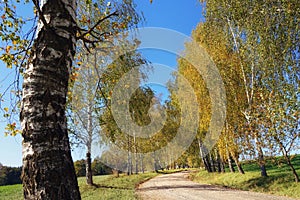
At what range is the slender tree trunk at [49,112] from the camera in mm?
1873

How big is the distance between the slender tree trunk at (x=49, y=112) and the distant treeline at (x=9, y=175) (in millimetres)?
49571

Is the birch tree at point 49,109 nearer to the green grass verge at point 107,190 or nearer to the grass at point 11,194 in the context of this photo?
the green grass verge at point 107,190

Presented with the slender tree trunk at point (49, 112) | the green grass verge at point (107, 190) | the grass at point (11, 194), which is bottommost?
the grass at point (11, 194)

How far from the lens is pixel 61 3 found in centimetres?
241

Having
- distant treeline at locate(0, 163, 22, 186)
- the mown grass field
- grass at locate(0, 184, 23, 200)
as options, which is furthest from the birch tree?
distant treeline at locate(0, 163, 22, 186)

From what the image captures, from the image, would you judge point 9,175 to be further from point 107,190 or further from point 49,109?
point 49,109

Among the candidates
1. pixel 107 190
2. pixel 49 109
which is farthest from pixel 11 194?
pixel 49 109

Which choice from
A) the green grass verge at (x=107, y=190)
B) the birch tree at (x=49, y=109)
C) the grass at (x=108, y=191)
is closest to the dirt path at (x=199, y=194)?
the grass at (x=108, y=191)

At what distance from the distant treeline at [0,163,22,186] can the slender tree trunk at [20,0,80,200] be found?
49.6 metres

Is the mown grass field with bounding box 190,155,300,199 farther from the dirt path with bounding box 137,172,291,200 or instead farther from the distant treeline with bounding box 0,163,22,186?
the distant treeline with bounding box 0,163,22,186

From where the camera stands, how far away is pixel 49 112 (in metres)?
2.03

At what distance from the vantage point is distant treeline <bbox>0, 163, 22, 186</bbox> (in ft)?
147

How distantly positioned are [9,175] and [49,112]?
51.2 m

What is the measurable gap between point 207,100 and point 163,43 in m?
6.06
